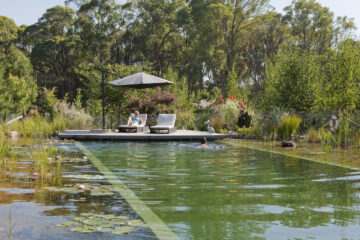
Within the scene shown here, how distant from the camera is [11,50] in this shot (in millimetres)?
35188

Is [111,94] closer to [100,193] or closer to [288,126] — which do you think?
[288,126]

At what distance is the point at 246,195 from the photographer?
530 cm

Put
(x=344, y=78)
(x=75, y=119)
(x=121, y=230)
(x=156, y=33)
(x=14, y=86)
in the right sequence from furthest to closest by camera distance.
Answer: (x=156, y=33)
(x=14, y=86)
(x=75, y=119)
(x=344, y=78)
(x=121, y=230)

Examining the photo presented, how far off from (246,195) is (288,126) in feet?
31.6

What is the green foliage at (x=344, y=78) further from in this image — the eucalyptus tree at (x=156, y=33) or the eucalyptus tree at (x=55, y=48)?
the eucalyptus tree at (x=55, y=48)

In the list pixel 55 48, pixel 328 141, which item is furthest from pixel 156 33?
pixel 328 141

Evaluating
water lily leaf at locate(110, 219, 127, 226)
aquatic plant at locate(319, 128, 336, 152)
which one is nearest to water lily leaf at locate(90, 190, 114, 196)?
water lily leaf at locate(110, 219, 127, 226)

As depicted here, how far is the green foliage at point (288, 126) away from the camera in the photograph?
14384 mm

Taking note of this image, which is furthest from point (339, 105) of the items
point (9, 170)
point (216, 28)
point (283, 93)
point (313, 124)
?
point (216, 28)

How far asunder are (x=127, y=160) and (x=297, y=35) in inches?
1356

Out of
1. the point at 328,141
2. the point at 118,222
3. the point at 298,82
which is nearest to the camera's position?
the point at 118,222

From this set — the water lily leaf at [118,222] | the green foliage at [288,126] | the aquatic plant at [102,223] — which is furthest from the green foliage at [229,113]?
the water lily leaf at [118,222]

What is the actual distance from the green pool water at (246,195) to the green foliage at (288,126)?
202 inches

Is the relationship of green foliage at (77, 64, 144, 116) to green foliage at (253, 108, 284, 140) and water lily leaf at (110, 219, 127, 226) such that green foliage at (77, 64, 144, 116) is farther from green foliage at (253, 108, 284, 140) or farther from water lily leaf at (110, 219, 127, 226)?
water lily leaf at (110, 219, 127, 226)
